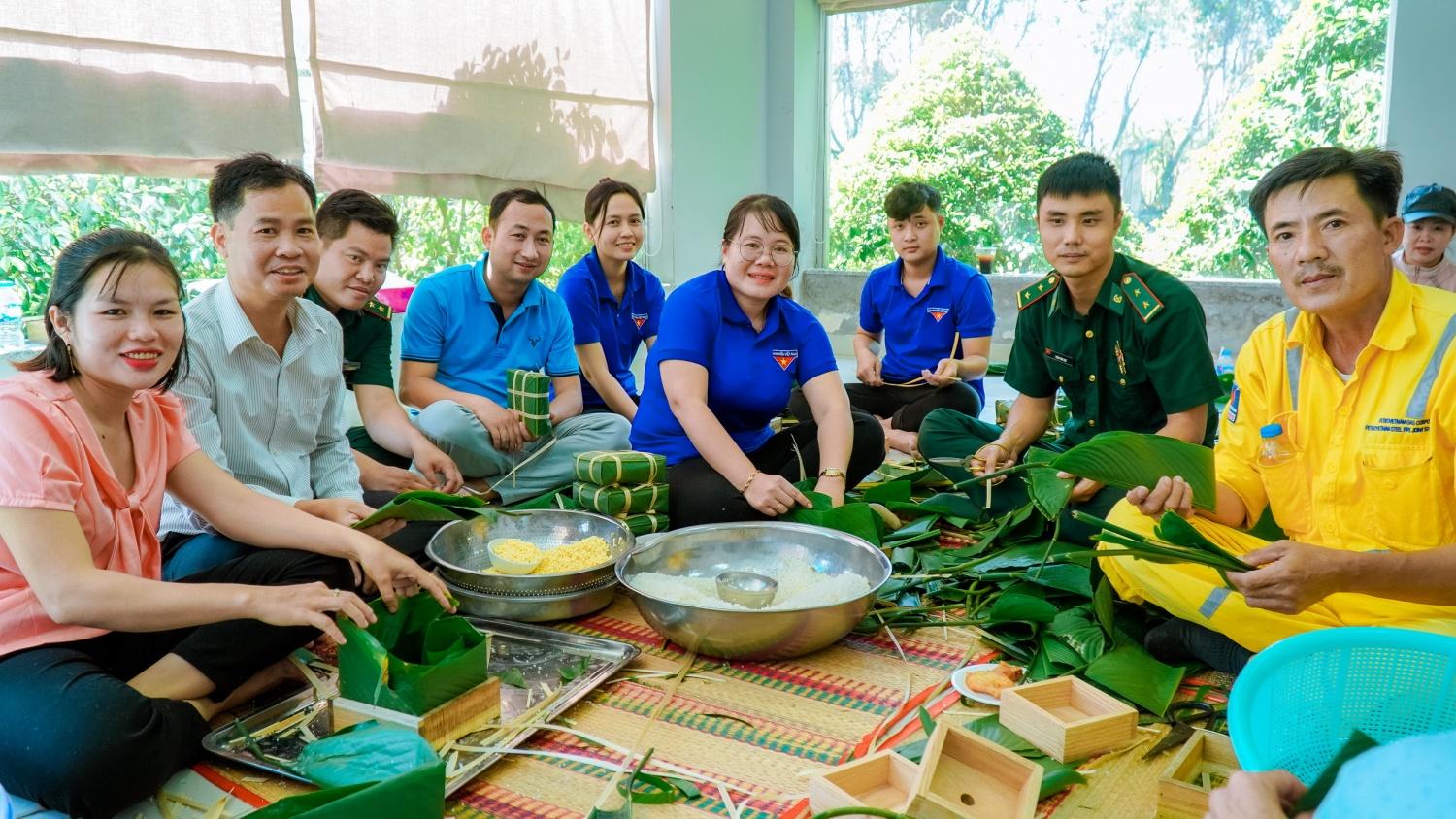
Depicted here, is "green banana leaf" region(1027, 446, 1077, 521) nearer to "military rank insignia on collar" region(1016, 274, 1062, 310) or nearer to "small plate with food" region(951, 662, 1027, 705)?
"small plate with food" region(951, 662, 1027, 705)

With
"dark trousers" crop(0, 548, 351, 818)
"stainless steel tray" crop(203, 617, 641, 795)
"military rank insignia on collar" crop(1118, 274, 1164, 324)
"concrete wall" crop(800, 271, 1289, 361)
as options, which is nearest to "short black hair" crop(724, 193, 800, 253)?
"military rank insignia on collar" crop(1118, 274, 1164, 324)

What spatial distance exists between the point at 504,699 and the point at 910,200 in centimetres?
291

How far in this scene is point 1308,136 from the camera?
237 inches

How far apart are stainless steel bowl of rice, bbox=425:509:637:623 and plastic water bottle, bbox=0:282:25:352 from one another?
2005mm

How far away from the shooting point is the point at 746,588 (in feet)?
6.82

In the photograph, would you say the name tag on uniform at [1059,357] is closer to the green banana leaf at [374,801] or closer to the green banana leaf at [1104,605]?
the green banana leaf at [1104,605]

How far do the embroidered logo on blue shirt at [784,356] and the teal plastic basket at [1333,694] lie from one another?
6.17 ft

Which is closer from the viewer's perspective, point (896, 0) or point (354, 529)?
point (354, 529)

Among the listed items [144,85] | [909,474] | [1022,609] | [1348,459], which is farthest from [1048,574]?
[144,85]

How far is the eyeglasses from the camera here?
8.80 feet

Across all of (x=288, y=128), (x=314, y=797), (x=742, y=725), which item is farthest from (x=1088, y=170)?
(x=288, y=128)

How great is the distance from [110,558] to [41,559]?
19 centimetres

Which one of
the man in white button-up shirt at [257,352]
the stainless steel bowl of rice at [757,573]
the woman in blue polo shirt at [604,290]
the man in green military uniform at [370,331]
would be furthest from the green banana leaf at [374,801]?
the woman in blue polo shirt at [604,290]

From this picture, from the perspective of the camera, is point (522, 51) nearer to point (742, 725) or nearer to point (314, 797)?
point (742, 725)
